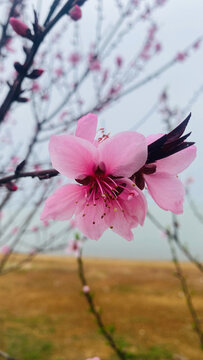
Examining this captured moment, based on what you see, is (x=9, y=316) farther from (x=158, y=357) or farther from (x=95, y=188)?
(x=95, y=188)

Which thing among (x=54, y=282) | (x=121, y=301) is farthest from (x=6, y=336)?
(x=54, y=282)

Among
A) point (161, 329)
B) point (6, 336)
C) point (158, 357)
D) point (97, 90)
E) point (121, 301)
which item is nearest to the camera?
point (97, 90)

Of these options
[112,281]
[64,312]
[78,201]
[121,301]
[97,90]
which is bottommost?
[112,281]

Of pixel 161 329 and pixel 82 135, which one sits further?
pixel 161 329

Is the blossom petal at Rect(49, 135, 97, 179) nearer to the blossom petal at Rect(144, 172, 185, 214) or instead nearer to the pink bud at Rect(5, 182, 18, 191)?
the blossom petal at Rect(144, 172, 185, 214)

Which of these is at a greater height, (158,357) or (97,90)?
(97,90)

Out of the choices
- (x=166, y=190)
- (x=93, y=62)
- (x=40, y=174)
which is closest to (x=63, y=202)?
(x=40, y=174)

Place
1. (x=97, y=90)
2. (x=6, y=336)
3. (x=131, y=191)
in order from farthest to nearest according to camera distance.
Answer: (x=6, y=336) < (x=97, y=90) < (x=131, y=191)
